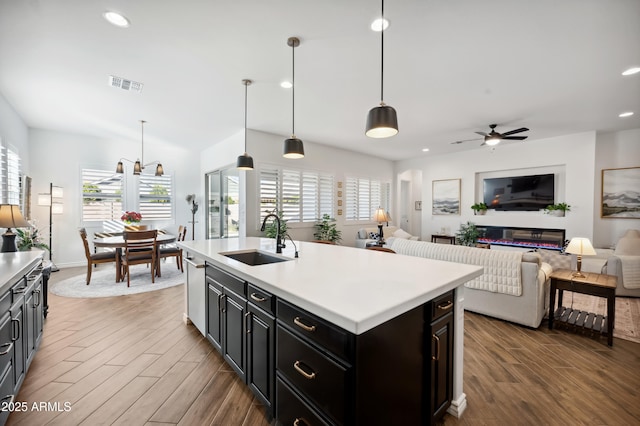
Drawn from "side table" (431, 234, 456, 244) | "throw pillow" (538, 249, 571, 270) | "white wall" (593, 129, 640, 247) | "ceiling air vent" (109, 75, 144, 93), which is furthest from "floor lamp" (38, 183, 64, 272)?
"white wall" (593, 129, 640, 247)

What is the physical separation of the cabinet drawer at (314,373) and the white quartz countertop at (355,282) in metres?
0.23

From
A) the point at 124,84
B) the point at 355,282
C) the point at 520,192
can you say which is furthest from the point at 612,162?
the point at 124,84

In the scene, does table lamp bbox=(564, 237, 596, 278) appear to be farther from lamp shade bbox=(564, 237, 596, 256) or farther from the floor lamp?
the floor lamp

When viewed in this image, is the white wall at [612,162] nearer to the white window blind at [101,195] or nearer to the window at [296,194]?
the window at [296,194]

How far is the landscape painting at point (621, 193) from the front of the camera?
17.5ft

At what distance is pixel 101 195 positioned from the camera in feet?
20.4

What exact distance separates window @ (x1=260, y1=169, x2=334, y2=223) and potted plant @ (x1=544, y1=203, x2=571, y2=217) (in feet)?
15.7

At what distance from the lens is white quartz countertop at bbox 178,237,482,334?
1.10 m

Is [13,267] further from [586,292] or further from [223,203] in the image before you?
[586,292]

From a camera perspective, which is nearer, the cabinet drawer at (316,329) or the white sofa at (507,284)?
the cabinet drawer at (316,329)

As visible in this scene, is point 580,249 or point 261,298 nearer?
point 261,298

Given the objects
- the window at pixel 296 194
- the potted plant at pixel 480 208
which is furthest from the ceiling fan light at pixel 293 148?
the potted plant at pixel 480 208

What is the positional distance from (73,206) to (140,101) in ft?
12.3

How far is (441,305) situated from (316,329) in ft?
2.63
